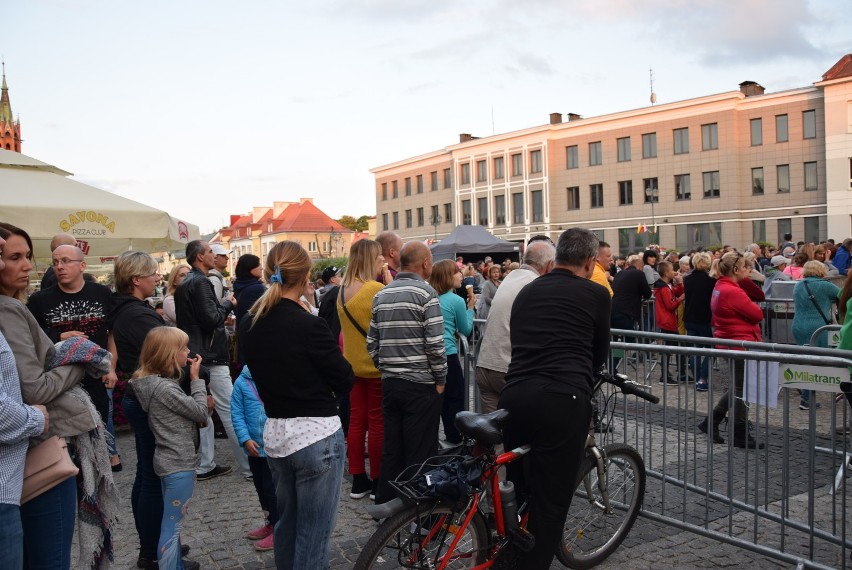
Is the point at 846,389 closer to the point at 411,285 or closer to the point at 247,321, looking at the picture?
the point at 411,285

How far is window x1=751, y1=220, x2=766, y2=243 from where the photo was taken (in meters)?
48.6

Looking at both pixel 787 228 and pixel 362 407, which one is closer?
pixel 362 407

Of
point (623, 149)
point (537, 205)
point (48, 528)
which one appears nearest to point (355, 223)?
point (537, 205)

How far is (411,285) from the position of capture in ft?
15.9

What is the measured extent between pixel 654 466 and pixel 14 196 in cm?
667

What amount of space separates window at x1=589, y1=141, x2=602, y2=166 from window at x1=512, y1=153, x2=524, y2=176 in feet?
21.3

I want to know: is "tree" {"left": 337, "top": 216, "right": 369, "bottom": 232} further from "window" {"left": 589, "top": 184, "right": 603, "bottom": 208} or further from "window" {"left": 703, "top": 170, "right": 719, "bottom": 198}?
"window" {"left": 703, "top": 170, "right": 719, "bottom": 198}

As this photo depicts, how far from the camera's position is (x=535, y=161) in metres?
59.4

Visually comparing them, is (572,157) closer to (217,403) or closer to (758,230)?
(758,230)

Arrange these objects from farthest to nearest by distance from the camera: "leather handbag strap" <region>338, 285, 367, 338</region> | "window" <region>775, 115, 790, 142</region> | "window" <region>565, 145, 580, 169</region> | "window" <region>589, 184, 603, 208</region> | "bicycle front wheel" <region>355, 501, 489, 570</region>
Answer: "window" <region>565, 145, 580, 169</region> < "window" <region>589, 184, 603, 208</region> < "window" <region>775, 115, 790, 142</region> < "leather handbag strap" <region>338, 285, 367, 338</region> < "bicycle front wheel" <region>355, 501, 489, 570</region>

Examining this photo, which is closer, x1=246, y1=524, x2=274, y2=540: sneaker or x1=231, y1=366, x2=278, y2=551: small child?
x1=231, y1=366, x2=278, y2=551: small child

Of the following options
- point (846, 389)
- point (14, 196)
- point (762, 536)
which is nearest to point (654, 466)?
point (762, 536)

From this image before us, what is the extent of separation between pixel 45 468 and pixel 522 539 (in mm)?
2294

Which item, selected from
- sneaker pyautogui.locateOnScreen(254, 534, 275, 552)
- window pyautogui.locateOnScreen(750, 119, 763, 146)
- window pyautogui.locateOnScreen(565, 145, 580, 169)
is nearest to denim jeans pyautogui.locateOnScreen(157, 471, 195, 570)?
sneaker pyautogui.locateOnScreen(254, 534, 275, 552)
